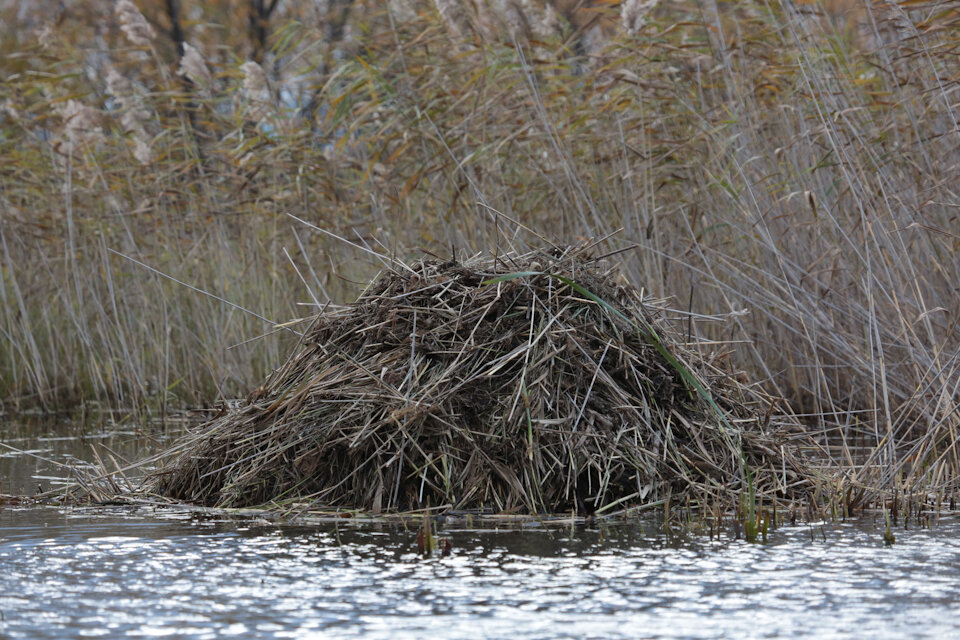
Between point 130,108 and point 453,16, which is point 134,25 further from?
point 453,16

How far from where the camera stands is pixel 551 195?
6219 mm

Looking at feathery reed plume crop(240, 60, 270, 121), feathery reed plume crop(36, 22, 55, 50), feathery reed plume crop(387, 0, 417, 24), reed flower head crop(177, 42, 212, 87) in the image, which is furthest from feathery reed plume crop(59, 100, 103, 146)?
feathery reed plume crop(387, 0, 417, 24)

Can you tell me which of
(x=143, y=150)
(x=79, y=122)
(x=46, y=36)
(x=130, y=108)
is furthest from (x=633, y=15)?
(x=46, y=36)

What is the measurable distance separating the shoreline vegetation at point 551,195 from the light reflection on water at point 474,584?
920 mm

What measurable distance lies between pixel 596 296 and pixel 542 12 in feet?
12.8

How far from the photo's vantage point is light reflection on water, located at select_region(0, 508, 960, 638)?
209 centimetres

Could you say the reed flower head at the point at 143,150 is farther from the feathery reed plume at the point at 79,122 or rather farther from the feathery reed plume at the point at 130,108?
the feathery reed plume at the point at 79,122

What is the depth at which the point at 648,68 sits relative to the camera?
5.93 meters

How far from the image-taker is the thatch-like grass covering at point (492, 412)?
3303mm

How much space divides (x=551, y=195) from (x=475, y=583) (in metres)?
4.02

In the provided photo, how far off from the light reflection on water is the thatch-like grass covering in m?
0.31

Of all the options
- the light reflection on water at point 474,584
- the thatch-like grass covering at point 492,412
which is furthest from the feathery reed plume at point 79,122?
the light reflection on water at point 474,584

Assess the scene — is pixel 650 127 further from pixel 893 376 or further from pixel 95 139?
pixel 95 139

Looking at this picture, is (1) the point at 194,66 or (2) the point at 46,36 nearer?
(1) the point at 194,66
